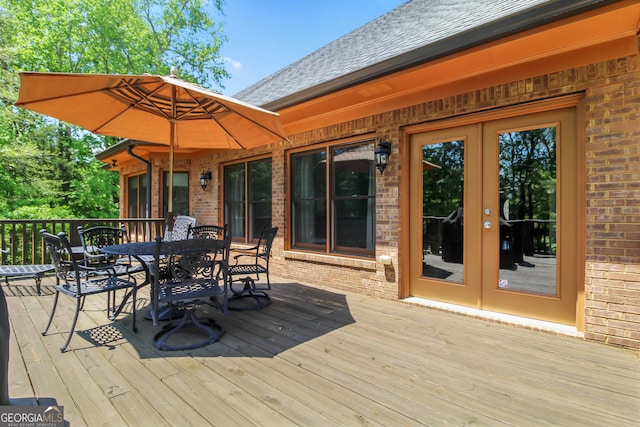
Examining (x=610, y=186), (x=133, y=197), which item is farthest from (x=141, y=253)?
(x=133, y=197)

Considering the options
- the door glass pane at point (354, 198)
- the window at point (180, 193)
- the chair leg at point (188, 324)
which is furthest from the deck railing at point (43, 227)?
the door glass pane at point (354, 198)

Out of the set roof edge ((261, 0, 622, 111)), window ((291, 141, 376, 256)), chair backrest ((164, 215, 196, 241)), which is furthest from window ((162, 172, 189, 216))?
roof edge ((261, 0, 622, 111))

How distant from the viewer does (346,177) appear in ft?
15.4

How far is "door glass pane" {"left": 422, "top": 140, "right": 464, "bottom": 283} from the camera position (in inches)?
143

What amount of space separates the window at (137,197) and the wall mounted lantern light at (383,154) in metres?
6.15

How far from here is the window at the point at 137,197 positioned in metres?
8.20

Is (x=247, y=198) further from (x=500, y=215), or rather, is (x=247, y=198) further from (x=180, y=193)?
(x=500, y=215)

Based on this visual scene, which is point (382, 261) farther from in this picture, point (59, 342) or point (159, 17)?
point (159, 17)

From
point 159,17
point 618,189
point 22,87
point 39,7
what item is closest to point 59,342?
point 22,87

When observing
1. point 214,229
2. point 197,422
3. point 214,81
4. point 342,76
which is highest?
point 214,81

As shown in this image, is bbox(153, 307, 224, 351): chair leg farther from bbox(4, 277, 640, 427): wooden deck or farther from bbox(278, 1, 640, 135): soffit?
bbox(278, 1, 640, 135): soffit

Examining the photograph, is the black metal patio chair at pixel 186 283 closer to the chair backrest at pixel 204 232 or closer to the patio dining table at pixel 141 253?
the patio dining table at pixel 141 253

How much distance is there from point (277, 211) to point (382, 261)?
219cm

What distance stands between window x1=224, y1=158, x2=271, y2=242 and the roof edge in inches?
95.0
